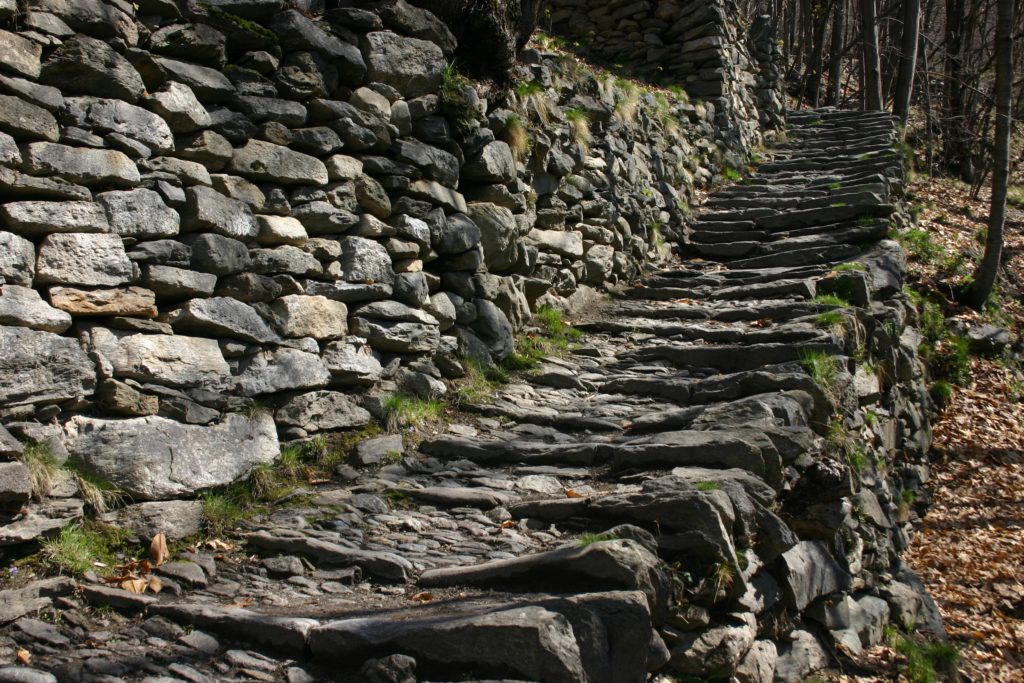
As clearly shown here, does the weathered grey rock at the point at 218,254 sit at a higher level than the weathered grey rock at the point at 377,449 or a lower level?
higher

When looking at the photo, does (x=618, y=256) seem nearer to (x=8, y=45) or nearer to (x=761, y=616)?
(x=761, y=616)

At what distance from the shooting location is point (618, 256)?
841 cm

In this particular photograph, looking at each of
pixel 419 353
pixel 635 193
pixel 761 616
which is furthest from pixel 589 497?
pixel 635 193

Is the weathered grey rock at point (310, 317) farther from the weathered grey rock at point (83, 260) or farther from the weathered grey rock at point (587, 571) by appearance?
the weathered grey rock at point (587, 571)

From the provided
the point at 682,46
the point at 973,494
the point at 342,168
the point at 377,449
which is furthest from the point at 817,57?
the point at 377,449

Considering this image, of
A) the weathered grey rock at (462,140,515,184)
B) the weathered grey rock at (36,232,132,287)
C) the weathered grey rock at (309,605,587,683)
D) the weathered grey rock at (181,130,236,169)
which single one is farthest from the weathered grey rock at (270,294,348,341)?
the weathered grey rock at (309,605,587,683)

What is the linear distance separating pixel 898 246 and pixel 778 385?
4.21 meters

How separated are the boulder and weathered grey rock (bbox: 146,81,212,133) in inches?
50.0

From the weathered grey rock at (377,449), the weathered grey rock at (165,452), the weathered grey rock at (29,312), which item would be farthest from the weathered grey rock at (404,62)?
the weathered grey rock at (29,312)

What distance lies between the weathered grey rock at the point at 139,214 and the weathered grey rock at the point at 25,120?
0.34 metres

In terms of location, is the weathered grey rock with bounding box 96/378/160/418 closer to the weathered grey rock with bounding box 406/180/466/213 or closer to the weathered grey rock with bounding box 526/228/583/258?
the weathered grey rock with bounding box 406/180/466/213

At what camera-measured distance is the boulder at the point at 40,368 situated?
10.7 feet

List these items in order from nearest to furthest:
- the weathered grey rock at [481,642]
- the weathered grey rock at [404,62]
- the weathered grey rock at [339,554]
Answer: the weathered grey rock at [481,642] → the weathered grey rock at [339,554] → the weathered grey rock at [404,62]

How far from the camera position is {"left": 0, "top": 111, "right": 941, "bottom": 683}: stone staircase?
8.68 ft
